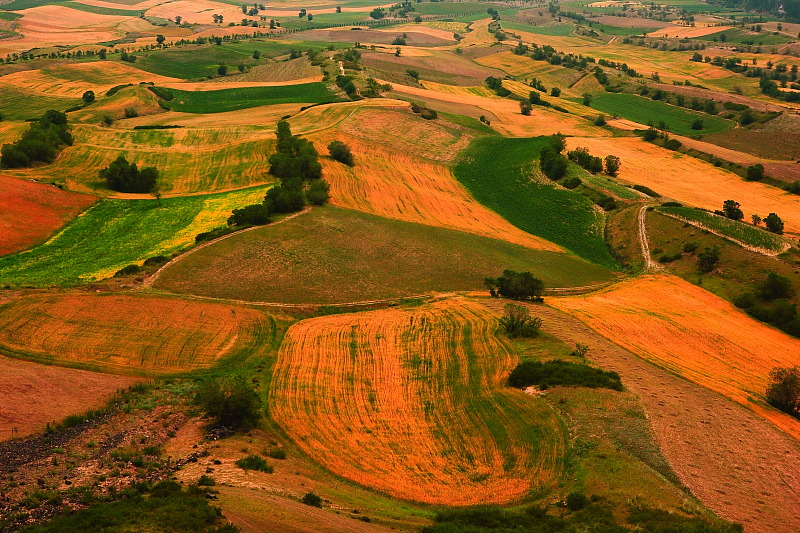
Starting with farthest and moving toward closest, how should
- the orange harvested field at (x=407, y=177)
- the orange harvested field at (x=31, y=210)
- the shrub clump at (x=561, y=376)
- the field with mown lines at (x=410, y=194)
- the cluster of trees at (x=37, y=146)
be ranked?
the cluster of trees at (x=37, y=146), the orange harvested field at (x=407, y=177), the field with mown lines at (x=410, y=194), the orange harvested field at (x=31, y=210), the shrub clump at (x=561, y=376)

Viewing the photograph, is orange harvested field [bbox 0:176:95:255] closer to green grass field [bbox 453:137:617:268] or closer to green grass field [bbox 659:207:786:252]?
green grass field [bbox 453:137:617:268]

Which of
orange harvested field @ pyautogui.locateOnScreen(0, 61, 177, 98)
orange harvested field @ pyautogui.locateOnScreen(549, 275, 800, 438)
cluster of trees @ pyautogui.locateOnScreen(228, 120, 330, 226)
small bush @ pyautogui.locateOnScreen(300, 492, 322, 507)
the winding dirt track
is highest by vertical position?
orange harvested field @ pyautogui.locateOnScreen(0, 61, 177, 98)

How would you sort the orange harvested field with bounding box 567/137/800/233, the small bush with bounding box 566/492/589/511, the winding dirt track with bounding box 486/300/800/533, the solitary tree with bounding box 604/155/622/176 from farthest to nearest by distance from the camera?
the solitary tree with bounding box 604/155/622/176, the orange harvested field with bounding box 567/137/800/233, the winding dirt track with bounding box 486/300/800/533, the small bush with bounding box 566/492/589/511

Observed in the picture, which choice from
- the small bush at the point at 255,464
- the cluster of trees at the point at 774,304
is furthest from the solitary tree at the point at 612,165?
the small bush at the point at 255,464

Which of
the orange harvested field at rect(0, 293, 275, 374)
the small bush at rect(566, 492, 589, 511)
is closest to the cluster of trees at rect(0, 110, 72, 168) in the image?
the orange harvested field at rect(0, 293, 275, 374)

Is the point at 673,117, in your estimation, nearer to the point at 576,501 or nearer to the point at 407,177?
the point at 407,177

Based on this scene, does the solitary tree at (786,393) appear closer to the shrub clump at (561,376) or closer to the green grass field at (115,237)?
the shrub clump at (561,376)

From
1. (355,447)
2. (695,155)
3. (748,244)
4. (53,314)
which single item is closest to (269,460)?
(355,447)
